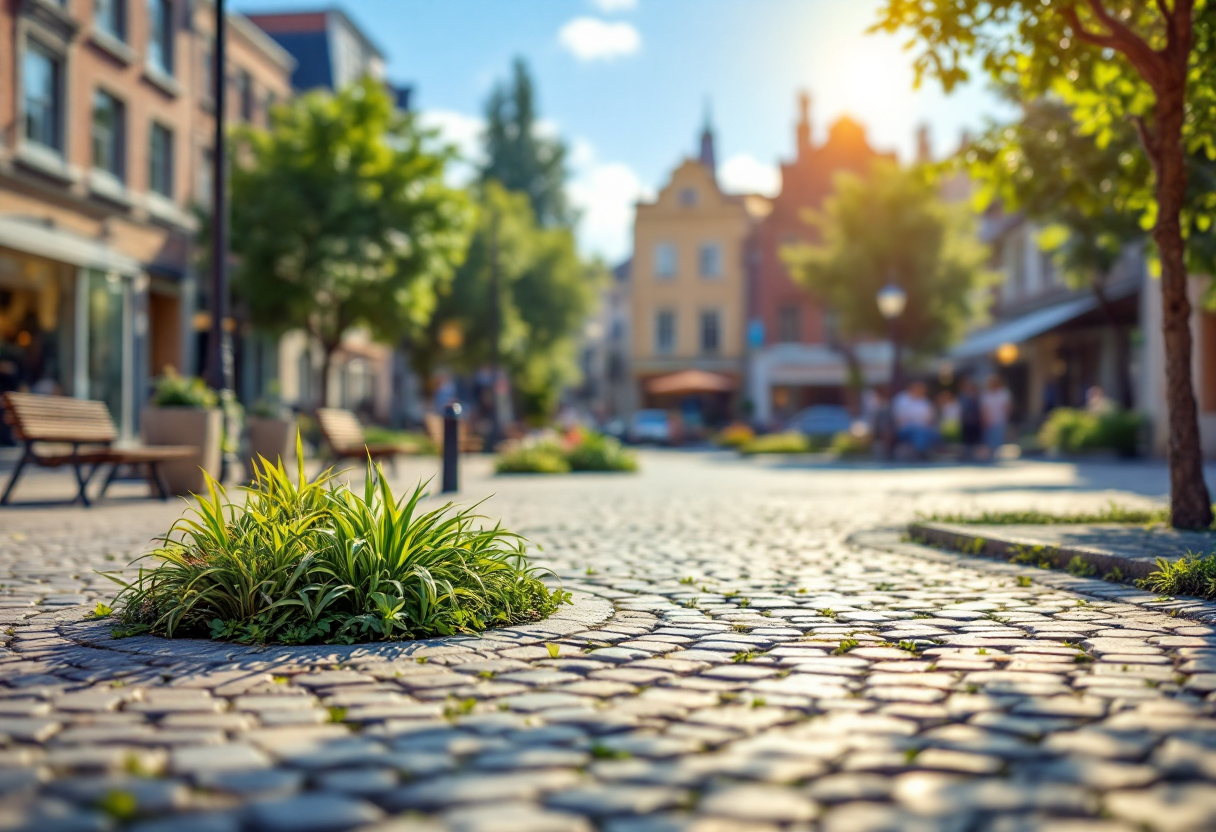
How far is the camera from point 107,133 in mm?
21406

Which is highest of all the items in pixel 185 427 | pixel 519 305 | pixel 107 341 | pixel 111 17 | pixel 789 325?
pixel 111 17

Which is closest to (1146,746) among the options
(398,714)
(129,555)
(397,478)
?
(398,714)

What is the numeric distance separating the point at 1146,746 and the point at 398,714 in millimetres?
2019

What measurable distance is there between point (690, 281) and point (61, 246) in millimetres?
36828

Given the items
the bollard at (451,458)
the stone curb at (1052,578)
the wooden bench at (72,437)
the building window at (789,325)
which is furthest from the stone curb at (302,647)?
the building window at (789,325)

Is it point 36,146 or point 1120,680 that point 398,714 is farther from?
point 36,146

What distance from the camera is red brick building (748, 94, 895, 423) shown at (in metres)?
50.7

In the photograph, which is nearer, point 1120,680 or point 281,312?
point 1120,680

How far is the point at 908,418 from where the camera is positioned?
24234 mm

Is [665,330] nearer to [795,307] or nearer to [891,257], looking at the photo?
[795,307]

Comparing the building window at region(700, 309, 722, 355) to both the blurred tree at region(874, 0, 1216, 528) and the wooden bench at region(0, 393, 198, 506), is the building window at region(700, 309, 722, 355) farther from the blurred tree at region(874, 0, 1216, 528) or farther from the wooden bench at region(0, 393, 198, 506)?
the blurred tree at region(874, 0, 1216, 528)

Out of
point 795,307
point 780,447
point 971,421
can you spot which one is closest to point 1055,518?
point 971,421

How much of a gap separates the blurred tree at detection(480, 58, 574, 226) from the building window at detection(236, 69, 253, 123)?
28918 mm

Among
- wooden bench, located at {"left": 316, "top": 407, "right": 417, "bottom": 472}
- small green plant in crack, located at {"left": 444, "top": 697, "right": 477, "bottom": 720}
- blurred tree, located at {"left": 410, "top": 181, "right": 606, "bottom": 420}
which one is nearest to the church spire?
blurred tree, located at {"left": 410, "top": 181, "right": 606, "bottom": 420}
